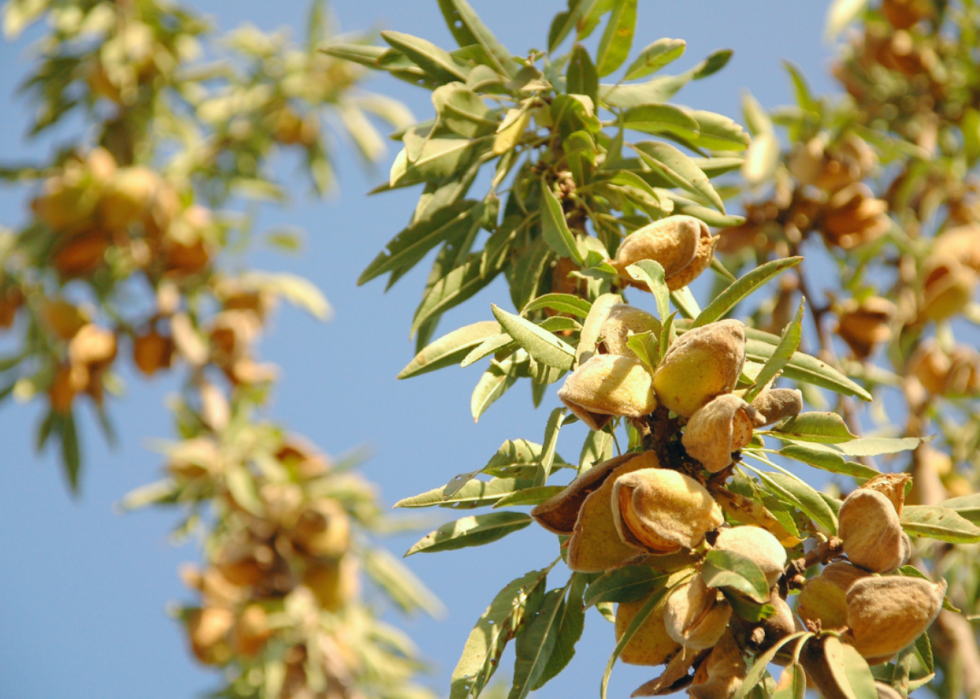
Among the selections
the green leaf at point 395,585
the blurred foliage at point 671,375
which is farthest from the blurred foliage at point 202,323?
the blurred foliage at point 671,375

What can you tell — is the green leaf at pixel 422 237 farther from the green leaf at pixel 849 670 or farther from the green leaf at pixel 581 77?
the green leaf at pixel 849 670

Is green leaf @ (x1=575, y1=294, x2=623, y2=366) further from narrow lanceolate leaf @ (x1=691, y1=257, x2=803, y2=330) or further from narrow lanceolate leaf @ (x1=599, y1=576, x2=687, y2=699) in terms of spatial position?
narrow lanceolate leaf @ (x1=599, y1=576, x2=687, y2=699)

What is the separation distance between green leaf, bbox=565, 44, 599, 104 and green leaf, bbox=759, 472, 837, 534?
18.1 inches

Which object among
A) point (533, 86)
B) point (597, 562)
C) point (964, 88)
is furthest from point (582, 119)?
point (964, 88)

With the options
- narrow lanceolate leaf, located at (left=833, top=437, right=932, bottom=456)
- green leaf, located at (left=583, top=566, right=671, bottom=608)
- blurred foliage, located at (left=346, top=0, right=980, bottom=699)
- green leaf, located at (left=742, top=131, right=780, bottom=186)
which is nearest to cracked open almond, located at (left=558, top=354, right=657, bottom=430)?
blurred foliage, located at (left=346, top=0, right=980, bottom=699)

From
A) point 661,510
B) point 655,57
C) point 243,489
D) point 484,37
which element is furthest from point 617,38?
point 243,489

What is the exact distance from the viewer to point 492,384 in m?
0.75

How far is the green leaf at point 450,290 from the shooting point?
3.06ft

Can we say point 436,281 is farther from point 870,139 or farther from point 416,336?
point 870,139

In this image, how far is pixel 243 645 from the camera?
2.08 metres

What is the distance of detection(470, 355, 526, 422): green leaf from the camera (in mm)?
728

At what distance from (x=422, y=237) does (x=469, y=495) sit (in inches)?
13.4

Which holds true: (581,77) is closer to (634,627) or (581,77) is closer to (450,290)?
(450,290)

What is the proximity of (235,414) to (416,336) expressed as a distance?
4.72 feet
